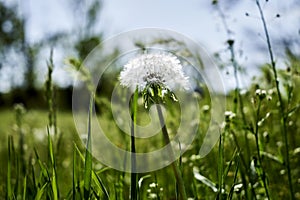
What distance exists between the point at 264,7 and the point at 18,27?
16.7 m

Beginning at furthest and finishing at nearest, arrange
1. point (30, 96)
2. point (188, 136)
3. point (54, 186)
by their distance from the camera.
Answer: point (30, 96)
point (188, 136)
point (54, 186)

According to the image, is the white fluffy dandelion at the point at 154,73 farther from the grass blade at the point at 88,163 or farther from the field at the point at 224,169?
the field at the point at 224,169

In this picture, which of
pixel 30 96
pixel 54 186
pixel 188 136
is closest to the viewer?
pixel 54 186

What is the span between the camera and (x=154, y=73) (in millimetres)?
824

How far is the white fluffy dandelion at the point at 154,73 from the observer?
0.81m

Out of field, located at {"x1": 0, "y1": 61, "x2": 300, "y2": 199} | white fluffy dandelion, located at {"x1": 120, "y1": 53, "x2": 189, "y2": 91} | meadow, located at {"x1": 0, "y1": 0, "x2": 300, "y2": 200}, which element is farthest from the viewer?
field, located at {"x1": 0, "y1": 61, "x2": 300, "y2": 199}

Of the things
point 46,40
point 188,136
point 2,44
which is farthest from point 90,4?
point 188,136

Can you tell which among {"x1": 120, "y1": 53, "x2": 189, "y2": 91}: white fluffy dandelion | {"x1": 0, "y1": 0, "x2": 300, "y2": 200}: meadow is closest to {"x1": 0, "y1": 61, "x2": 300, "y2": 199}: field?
{"x1": 0, "y1": 0, "x2": 300, "y2": 200}: meadow

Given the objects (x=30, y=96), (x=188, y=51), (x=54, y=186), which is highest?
(x=30, y=96)

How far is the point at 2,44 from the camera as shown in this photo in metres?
18.8

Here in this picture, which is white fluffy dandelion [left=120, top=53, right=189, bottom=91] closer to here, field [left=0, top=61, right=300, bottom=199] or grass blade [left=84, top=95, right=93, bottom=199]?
grass blade [left=84, top=95, right=93, bottom=199]

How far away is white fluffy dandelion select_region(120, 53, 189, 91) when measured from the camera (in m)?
0.81

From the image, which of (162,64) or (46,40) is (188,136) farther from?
(46,40)

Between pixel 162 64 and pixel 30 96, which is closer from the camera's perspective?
pixel 162 64
